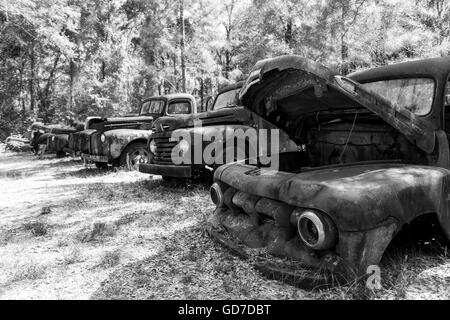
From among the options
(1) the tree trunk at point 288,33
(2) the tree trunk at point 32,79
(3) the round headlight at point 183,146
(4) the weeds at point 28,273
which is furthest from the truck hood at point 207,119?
(2) the tree trunk at point 32,79

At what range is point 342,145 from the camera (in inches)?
154

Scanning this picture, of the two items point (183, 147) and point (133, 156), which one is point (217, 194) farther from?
point (133, 156)

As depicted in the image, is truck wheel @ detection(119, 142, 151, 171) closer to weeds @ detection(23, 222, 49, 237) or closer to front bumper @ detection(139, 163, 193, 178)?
front bumper @ detection(139, 163, 193, 178)

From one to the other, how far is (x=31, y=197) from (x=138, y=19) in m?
17.4

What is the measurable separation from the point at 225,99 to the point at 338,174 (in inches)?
199

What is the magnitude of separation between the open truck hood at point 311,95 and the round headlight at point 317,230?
0.88 meters

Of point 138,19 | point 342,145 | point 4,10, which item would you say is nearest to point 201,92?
point 138,19

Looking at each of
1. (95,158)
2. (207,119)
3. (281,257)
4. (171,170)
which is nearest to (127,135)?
(95,158)

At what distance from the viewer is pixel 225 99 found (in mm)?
7609

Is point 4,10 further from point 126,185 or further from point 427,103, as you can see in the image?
point 427,103

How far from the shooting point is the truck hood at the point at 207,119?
21.1 ft

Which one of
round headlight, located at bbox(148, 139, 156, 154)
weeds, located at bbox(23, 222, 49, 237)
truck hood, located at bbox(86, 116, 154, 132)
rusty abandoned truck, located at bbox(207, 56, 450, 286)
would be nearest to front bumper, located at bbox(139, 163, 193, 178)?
round headlight, located at bbox(148, 139, 156, 154)

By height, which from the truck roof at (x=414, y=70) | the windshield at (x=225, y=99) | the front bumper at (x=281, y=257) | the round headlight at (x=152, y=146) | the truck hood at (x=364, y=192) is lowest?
the front bumper at (x=281, y=257)

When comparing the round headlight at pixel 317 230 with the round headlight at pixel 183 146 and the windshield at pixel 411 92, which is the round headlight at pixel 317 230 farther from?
the round headlight at pixel 183 146
